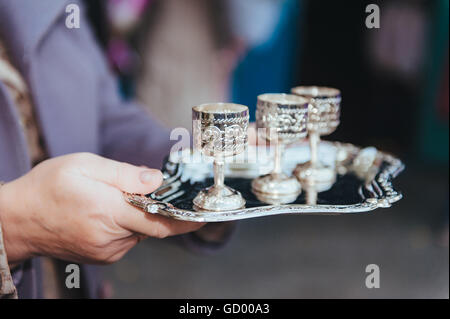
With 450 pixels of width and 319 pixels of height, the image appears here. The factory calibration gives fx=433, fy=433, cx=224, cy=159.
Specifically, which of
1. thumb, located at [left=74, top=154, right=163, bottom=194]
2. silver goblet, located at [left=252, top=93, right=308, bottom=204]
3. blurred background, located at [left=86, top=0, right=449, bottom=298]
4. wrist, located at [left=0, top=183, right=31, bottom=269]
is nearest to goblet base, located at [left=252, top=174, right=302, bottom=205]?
silver goblet, located at [left=252, top=93, right=308, bottom=204]

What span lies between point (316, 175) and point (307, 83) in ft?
8.67

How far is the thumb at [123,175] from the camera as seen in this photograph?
74 centimetres

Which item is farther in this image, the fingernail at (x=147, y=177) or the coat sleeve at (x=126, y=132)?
the coat sleeve at (x=126, y=132)

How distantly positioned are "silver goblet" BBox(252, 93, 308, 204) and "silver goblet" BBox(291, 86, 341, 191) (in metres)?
0.05

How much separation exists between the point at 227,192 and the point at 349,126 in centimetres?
295

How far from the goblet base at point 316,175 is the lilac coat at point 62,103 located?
13.1 inches

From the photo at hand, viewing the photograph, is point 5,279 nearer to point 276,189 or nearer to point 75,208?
point 75,208

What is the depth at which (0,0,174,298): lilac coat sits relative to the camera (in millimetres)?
844

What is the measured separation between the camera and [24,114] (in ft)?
3.07

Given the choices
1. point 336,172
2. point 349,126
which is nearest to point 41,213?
point 336,172

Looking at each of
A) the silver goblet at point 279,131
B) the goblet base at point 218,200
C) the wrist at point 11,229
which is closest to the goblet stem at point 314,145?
the silver goblet at point 279,131

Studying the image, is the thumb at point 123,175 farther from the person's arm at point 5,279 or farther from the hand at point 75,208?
the person's arm at point 5,279

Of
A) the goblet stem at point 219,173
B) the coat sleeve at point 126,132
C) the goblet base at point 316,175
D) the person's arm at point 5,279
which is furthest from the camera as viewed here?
the coat sleeve at point 126,132

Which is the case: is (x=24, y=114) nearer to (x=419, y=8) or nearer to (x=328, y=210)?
(x=328, y=210)
